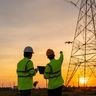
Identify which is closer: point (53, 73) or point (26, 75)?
point (26, 75)

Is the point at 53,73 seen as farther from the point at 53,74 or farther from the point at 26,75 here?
the point at 26,75

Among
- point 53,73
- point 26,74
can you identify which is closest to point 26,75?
point 26,74

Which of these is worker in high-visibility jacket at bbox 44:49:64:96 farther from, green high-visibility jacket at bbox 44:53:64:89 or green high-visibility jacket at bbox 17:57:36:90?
green high-visibility jacket at bbox 17:57:36:90

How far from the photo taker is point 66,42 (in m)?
39.4

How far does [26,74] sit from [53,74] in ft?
2.81

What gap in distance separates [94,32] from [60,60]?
27.3 meters

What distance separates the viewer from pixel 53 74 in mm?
9406

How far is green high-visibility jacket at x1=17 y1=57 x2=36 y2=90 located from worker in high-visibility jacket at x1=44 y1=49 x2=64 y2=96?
60 centimetres

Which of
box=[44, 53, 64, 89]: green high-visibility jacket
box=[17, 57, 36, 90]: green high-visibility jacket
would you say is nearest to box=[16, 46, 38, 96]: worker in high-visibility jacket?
box=[17, 57, 36, 90]: green high-visibility jacket

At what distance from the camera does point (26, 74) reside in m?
8.98

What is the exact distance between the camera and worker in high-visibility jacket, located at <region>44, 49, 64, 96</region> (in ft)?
30.7

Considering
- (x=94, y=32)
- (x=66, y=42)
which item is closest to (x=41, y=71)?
(x=94, y=32)

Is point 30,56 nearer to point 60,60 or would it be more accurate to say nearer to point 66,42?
point 60,60

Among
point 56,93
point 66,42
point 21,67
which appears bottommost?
point 56,93
